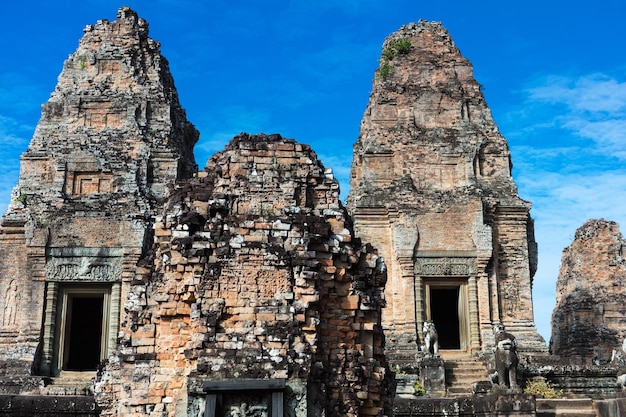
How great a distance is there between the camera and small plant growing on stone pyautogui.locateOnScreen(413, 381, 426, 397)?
1841cm

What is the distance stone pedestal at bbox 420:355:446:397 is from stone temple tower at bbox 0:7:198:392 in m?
7.59

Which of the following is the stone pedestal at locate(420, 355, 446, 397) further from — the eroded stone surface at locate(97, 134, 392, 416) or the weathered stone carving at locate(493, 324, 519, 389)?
the eroded stone surface at locate(97, 134, 392, 416)

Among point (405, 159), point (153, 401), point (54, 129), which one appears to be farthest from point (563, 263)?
point (153, 401)

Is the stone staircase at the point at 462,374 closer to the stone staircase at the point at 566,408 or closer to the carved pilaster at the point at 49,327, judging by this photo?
the stone staircase at the point at 566,408

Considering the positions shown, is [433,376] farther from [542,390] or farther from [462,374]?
[542,390]

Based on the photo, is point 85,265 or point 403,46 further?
point 403,46

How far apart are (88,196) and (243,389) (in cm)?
1439

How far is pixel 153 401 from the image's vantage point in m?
8.71

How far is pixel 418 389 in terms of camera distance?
18.5m

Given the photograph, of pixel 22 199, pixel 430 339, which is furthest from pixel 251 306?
pixel 22 199

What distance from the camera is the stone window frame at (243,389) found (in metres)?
8.02

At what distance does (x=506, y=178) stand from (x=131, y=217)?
35.1 ft

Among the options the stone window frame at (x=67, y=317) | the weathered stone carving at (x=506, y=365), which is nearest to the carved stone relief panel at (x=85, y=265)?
the stone window frame at (x=67, y=317)

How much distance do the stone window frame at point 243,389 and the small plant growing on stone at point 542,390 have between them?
11373 mm
